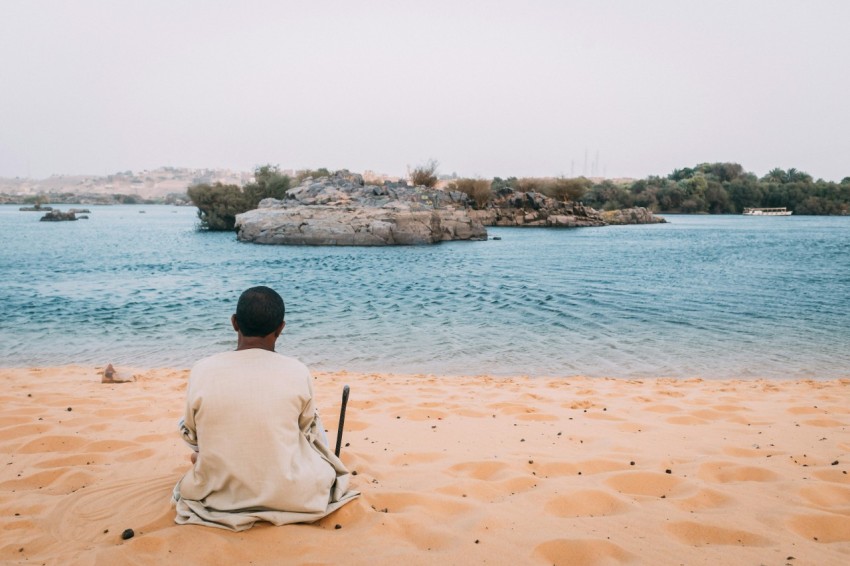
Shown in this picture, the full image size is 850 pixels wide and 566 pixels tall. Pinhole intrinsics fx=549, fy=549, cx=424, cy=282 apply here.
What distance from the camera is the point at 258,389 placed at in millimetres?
2807

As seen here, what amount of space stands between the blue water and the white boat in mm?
52500

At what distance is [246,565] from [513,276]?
1755cm

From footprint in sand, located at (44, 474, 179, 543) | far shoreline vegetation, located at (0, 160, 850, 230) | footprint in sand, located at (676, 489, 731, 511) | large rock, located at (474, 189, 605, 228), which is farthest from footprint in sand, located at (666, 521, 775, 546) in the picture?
large rock, located at (474, 189, 605, 228)

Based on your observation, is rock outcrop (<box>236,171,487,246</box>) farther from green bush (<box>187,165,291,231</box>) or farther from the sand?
the sand

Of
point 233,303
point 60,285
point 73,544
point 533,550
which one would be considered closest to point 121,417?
point 73,544

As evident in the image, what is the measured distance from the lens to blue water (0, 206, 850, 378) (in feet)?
29.2

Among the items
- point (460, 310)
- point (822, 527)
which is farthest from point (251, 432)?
point (460, 310)

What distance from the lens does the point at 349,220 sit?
1277 inches

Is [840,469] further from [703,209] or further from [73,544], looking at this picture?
[703,209]

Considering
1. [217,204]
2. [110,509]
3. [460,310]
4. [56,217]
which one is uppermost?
[217,204]

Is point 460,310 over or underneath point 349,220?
underneath

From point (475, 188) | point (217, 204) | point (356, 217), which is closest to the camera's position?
point (356, 217)

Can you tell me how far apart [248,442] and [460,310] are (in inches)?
422

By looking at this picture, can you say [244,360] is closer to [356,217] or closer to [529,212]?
[356,217]
